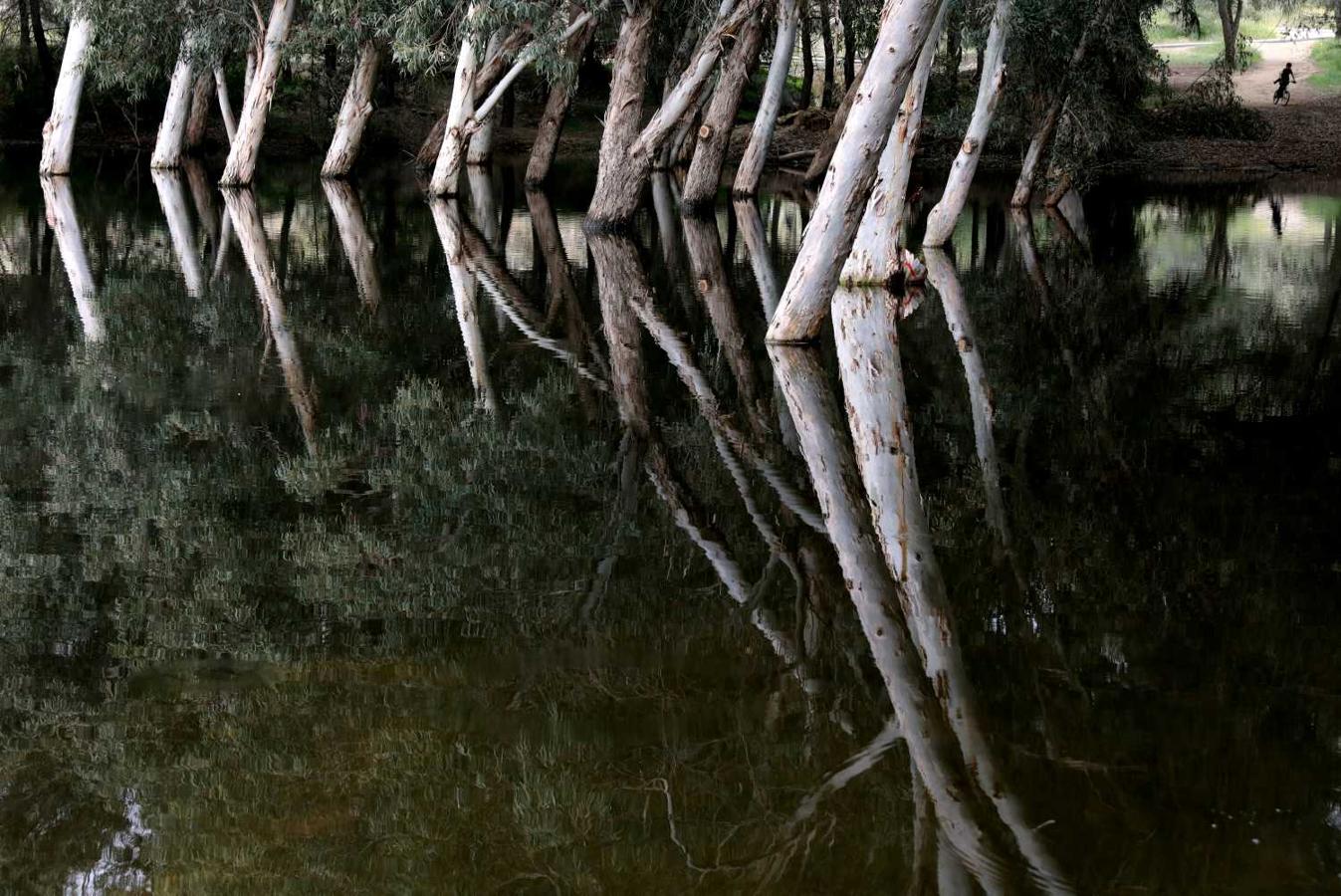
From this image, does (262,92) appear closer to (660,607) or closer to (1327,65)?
(660,607)

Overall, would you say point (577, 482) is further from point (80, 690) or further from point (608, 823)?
point (608, 823)

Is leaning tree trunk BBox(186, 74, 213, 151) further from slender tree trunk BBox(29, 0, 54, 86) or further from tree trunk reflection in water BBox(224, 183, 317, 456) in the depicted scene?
tree trunk reflection in water BBox(224, 183, 317, 456)

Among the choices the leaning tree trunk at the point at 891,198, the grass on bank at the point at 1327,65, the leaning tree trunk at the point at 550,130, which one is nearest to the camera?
the leaning tree trunk at the point at 891,198

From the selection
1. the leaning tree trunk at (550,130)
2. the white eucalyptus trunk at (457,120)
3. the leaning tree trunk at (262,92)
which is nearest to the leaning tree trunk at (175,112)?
the leaning tree trunk at (262,92)

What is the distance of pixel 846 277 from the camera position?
46.4ft

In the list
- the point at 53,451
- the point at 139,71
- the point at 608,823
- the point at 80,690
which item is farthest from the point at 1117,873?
the point at 139,71

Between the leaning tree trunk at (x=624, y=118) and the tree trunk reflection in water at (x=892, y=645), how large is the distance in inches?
467

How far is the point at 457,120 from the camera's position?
24.4 meters

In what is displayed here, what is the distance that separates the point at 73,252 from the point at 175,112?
13942 millimetres

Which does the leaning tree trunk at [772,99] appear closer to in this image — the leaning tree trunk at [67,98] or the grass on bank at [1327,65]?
the leaning tree trunk at [67,98]

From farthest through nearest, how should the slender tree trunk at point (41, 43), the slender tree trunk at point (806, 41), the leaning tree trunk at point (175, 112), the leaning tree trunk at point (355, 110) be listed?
→ the slender tree trunk at point (41, 43)
the leaning tree trunk at point (175, 112)
the slender tree trunk at point (806, 41)
the leaning tree trunk at point (355, 110)

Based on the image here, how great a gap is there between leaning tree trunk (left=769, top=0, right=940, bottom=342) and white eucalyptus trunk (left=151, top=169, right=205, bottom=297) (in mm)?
6331

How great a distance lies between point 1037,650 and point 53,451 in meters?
5.20

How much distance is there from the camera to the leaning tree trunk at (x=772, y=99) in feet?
72.4
